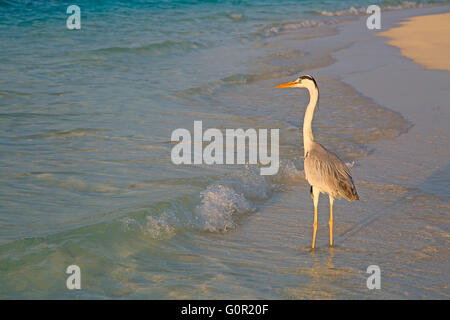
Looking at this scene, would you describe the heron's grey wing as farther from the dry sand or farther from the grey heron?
the dry sand

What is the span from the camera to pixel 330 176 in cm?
498

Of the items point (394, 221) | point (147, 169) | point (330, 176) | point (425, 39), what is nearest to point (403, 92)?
point (394, 221)

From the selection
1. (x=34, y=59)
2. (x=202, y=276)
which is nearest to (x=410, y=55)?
(x=34, y=59)

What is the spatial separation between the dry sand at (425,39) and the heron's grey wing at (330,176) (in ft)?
28.6

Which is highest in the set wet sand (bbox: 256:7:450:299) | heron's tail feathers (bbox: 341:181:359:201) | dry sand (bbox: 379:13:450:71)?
dry sand (bbox: 379:13:450:71)

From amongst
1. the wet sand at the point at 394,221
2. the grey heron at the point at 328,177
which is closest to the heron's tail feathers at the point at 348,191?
the grey heron at the point at 328,177

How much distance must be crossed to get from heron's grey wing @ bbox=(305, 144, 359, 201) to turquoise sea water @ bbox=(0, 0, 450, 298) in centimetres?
57

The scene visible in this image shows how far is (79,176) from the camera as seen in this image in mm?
6395

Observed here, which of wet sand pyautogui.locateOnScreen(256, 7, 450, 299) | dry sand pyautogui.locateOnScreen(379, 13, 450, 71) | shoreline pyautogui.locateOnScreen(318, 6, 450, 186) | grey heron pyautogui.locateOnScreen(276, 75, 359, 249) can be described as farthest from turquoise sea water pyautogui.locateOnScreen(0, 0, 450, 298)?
dry sand pyautogui.locateOnScreen(379, 13, 450, 71)

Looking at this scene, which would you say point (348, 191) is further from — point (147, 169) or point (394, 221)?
point (147, 169)

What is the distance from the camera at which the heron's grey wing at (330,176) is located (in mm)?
4957

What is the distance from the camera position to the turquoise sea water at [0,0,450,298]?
14.4 ft

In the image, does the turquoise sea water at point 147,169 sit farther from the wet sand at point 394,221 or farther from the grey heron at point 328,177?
the grey heron at point 328,177
